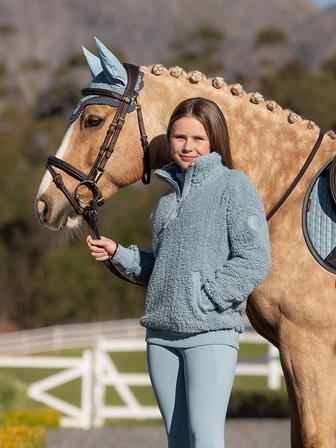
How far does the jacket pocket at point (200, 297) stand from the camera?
3857mm

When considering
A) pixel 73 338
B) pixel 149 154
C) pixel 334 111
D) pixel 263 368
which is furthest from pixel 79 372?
pixel 334 111

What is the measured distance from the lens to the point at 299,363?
13.8ft

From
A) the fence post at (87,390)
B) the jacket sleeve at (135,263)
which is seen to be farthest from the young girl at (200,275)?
the fence post at (87,390)

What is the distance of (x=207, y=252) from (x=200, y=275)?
0.09 m

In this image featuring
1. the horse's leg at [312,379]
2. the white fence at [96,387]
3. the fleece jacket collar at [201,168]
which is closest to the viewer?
the fleece jacket collar at [201,168]

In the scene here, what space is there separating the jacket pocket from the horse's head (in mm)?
924

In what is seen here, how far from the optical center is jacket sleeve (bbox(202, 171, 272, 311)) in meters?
3.83

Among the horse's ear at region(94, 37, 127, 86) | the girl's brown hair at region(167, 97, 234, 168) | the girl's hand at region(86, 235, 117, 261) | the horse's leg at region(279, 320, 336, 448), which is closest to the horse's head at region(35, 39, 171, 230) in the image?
the horse's ear at region(94, 37, 127, 86)

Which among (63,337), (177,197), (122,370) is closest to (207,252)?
(177,197)

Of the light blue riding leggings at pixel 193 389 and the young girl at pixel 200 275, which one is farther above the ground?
the young girl at pixel 200 275

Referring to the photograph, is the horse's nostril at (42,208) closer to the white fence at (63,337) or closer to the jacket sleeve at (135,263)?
the jacket sleeve at (135,263)

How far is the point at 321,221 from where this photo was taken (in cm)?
436

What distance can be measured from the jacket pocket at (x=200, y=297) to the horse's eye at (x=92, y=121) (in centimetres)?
109

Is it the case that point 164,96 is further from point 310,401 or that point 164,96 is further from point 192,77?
point 310,401
